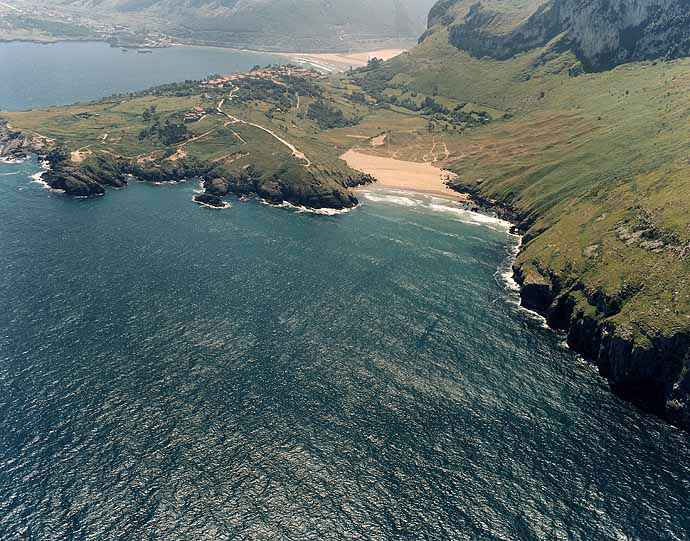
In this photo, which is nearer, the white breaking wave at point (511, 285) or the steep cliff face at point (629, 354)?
the steep cliff face at point (629, 354)

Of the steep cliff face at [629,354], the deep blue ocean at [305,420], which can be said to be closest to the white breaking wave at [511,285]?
the deep blue ocean at [305,420]

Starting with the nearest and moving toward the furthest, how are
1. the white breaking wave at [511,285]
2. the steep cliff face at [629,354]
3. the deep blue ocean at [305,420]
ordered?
1. the deep blue ocean at [305,420]
2. the steep cliff face at [629,354]
3. the white breaking wave at [511,285]

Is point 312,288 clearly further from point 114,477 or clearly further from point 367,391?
point 114,477

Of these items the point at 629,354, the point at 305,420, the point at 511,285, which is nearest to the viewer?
the point at 305,420

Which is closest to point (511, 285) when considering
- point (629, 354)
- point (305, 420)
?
point (629, 354)

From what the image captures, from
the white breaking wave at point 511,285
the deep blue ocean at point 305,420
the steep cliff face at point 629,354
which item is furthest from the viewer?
the white breaking wave at point 511,285

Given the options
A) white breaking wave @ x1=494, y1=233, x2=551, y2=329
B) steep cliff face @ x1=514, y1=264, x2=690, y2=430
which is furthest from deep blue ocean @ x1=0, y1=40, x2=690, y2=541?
steep cliff face @ x1=514, y1=264, x2=690, y2=430

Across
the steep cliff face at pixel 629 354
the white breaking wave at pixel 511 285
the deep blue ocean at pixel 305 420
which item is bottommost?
the deep blue ocean at pixel 305 420

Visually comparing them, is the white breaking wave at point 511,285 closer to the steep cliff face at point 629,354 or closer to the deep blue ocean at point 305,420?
the deep blue ocean at point 305,420

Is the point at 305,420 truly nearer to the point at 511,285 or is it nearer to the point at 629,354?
the point at 629,354

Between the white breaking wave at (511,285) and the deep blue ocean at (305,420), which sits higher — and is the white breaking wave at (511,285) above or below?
above
